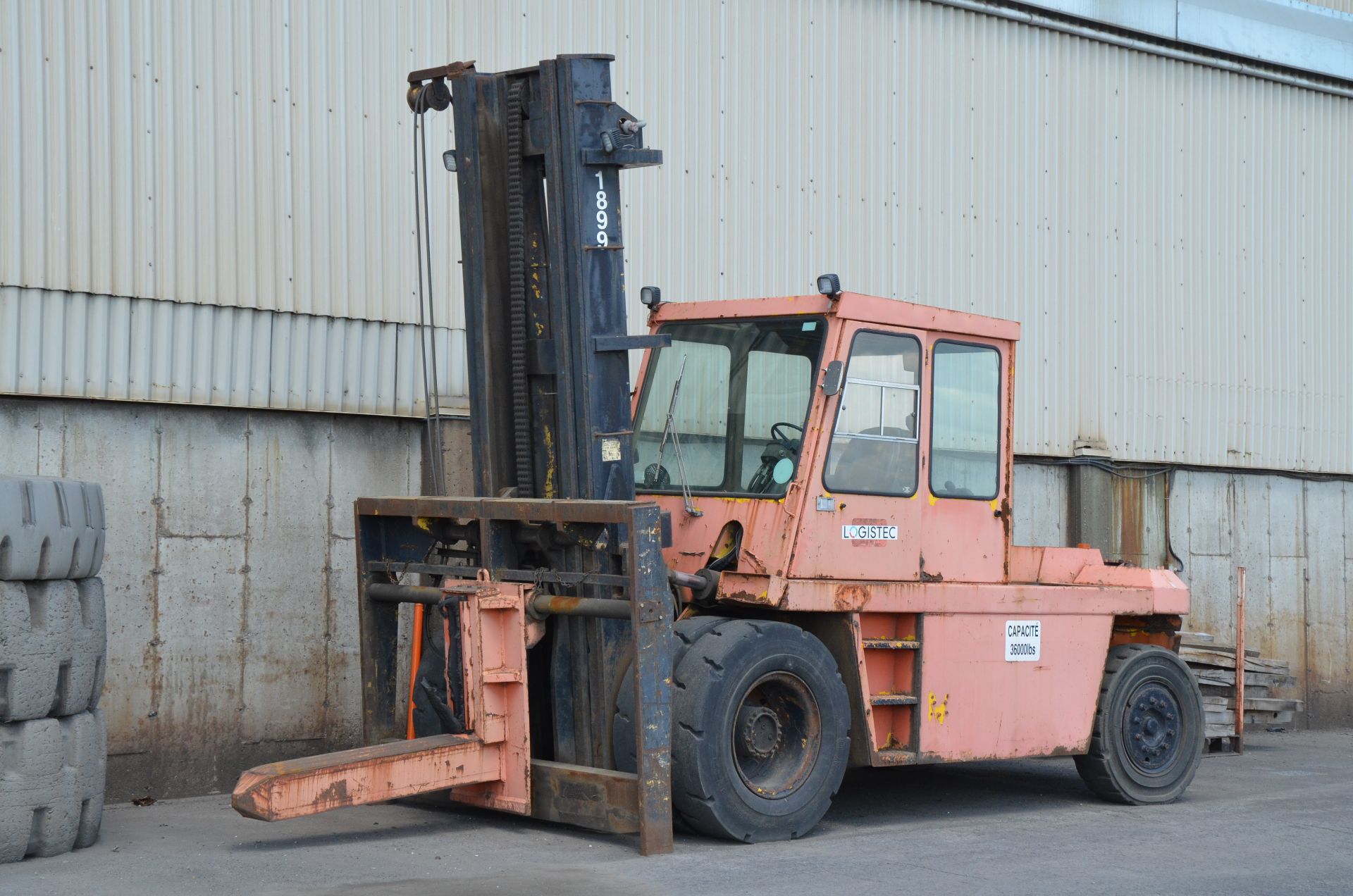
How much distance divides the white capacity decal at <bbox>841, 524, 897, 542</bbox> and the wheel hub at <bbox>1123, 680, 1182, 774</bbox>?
211 centimetres

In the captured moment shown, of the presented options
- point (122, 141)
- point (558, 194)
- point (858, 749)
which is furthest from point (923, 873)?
point (122, 141)

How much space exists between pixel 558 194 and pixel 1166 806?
5099 millimetres

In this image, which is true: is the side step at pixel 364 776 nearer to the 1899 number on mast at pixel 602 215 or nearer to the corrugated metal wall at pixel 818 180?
the 1899 number on mast at pixel 602 215

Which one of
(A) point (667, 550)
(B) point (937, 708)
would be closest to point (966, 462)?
(B) point (937, 708)

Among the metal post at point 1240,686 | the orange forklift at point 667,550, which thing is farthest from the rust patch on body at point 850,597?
the metal post at point 1240,686

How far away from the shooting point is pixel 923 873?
277 inches

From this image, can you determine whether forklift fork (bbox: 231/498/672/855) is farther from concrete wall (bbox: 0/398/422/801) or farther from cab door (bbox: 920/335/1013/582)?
cab door (bbox: 920/335/1013/582)

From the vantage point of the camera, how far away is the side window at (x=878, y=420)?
8.04 meters

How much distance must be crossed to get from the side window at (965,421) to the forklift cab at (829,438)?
0.4 inches

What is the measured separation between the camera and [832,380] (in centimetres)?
791

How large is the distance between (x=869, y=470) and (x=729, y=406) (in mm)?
799

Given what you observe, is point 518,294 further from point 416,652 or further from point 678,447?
point 416,652

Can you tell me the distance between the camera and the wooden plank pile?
12414 millimetres

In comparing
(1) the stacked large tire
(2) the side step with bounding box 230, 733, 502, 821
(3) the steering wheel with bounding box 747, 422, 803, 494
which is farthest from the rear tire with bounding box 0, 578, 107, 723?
(3) the steering wheel with bounding box 747, 422, 803, 494
